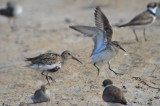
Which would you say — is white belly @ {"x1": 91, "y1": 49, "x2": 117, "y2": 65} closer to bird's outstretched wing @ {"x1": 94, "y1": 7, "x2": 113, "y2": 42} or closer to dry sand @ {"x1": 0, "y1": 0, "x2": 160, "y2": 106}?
bird's outstretched wing @ {"x1": 94, "y1": 7, "x2": 113, "y2": 42}

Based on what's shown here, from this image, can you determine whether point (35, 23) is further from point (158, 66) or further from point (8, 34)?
point (158, 66)

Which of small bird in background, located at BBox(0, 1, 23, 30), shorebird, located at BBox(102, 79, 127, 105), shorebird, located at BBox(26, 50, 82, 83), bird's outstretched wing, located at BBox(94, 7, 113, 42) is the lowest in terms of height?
shorebird, located at BBox(102, 79, 127, 105)

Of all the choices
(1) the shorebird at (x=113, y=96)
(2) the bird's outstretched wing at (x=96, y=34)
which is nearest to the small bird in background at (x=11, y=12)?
(2) the bird's outstretched wing at (x=96, y=34)

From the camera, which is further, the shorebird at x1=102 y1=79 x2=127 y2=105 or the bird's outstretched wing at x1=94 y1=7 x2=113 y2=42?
the bird's outstretched wing at x1=94 y1=7 x2=113 y2=42

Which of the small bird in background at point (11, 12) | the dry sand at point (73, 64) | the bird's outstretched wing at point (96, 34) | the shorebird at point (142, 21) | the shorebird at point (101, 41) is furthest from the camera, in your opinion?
the small bird in background at point (11, 12)

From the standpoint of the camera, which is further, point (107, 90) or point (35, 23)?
point (35, 23)

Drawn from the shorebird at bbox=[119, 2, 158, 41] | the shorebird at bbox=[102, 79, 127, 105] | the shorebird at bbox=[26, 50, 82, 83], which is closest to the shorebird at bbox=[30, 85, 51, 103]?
the shorebird at bbox=[26, 50, 82, 83]

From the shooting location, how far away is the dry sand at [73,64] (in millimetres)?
7207

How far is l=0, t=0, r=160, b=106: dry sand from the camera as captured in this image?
7.21 meters

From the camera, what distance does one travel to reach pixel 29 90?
786 cm

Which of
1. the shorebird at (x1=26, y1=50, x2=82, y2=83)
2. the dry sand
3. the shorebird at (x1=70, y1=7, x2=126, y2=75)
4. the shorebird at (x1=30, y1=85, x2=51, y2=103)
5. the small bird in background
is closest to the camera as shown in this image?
the shorebird at (x1=30, y1=85, x2=51, y2=103)

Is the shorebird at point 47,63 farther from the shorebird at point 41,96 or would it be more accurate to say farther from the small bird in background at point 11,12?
the small bird in background at point 11,12

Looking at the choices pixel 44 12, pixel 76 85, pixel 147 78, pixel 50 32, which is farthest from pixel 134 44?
pixel 44 12

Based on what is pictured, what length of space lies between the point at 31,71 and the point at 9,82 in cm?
85
